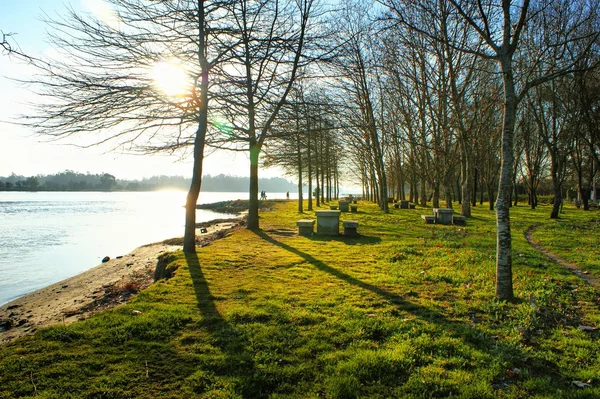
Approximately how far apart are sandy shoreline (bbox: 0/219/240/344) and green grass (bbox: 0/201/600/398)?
6.63ft

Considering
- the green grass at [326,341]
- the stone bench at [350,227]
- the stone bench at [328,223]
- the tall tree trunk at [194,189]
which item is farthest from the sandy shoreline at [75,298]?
the stone bench at [350,227]

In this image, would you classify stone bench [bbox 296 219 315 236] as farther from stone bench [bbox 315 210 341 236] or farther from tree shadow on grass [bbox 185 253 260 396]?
tree shadow on grass [bbox 185 253 260 396]

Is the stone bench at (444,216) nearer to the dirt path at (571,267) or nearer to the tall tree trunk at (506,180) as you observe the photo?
the dirt path at (571,267)

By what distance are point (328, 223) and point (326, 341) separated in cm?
1014

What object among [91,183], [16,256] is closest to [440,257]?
[16,256]

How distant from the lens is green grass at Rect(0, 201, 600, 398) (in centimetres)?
339

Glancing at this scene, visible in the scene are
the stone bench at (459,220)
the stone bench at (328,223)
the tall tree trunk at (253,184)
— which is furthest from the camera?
the stone bench at (459,220)

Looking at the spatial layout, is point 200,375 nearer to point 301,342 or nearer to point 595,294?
point 301,342

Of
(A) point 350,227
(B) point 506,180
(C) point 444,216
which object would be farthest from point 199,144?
(C) point 444,216

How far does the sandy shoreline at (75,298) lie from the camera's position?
6889mm

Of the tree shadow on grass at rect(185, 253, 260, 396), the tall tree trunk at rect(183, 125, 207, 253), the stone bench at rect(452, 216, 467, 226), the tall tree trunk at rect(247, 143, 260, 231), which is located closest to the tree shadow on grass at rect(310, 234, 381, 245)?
the tall tree trunk at rect(247, 143, 260, 231)

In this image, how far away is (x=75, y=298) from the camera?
9.14 metres

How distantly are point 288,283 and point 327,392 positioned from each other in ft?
12.6

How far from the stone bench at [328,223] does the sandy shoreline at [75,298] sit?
665cm
